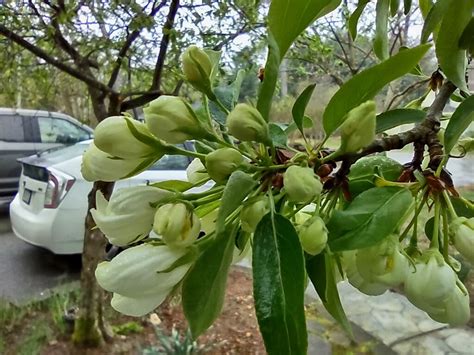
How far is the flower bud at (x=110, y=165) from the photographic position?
31 cm

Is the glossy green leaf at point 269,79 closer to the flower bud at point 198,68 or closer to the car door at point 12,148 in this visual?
the flower bud at point 198,68

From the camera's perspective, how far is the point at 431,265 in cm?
30

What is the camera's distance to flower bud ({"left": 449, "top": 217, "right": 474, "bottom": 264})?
1.00 ft

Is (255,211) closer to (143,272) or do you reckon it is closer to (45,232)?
(143,272)

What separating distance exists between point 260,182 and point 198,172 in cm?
7

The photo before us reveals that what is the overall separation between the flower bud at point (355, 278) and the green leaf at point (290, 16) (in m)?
0.13

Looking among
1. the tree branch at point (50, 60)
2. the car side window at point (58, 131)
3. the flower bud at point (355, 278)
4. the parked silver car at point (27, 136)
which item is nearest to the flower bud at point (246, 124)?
the flower bud at point (355, 278)

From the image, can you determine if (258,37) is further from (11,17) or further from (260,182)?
(260,182)

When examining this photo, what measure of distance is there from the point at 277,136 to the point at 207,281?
0.11 metres

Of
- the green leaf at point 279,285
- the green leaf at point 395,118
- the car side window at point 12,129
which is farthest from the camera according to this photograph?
the car side window at point 12,129

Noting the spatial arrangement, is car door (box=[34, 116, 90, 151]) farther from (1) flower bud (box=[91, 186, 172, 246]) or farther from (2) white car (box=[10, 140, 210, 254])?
(1) flower bud (box=[91, 186, 172, 246])

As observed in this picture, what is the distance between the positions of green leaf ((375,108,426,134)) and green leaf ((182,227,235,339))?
14 centimetres

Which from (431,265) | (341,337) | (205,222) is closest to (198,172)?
(205,222)

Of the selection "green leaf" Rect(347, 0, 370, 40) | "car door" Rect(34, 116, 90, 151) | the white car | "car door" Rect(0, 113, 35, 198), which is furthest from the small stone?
"car door" Rect(0, 113, 35, 198)
